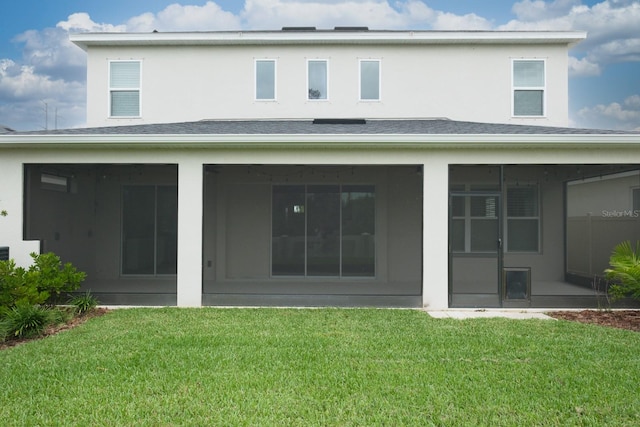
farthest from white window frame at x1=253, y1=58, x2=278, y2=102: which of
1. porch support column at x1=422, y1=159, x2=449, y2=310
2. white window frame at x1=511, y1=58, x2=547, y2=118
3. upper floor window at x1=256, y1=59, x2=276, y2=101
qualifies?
white window frame at x1=511, y1=58, x2=547, y2=118

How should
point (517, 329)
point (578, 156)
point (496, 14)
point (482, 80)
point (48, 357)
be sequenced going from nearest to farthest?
point (48, 357)
point (517, 329)
point (578, 156)
point (482, 80)
point (496, 14)

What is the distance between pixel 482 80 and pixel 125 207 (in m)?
9.37

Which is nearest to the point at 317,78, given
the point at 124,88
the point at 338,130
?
the point at 338,130

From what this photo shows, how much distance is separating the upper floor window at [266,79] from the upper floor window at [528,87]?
18.8 ft

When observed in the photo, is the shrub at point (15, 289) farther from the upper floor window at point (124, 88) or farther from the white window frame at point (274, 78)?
the white window frame at point (274, 78)

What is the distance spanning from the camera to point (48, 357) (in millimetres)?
5977

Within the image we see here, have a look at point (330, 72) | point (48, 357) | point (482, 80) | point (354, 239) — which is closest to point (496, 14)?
point (482, 80)

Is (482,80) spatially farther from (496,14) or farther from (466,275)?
(496,14)

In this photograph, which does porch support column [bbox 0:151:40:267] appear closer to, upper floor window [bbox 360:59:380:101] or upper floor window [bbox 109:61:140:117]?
upper floor window [bbox 109:61:140:117]

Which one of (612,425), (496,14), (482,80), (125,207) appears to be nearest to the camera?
(612,425)

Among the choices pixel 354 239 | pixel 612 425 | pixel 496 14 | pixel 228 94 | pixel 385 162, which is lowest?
pixel 612 425

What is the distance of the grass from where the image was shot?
4289 mm

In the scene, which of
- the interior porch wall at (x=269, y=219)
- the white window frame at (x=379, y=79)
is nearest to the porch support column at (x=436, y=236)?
the interior porch wall at (x=269, y=219)

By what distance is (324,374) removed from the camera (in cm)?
525
